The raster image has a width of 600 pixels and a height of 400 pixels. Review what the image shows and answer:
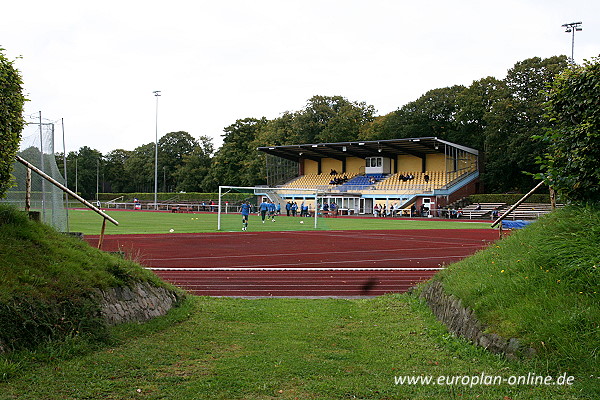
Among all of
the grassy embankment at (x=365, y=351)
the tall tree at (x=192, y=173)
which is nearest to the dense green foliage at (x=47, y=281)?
the grassy embankment at (x=365, y=351)

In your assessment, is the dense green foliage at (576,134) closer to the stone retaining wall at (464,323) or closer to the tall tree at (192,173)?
the stone retaining wall at (464,323)

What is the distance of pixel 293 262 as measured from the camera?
15117 millimetres

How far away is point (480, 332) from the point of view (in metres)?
5.37

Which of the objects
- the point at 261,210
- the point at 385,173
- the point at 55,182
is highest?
the point at 385,173

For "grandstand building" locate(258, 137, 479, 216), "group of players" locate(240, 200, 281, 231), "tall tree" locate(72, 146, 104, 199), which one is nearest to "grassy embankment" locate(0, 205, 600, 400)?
"group of players" locate(240, 200, 281, 231)

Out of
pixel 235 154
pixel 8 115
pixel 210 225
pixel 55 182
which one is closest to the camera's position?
pixel 8 115

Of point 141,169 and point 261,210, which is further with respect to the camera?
point 141,169

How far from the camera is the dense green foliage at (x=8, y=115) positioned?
655 cm

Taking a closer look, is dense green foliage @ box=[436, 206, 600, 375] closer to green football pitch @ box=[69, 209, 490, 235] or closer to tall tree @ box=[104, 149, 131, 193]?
green football pitch @ box=[69, 209, 490, 235]

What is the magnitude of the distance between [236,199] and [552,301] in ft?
217

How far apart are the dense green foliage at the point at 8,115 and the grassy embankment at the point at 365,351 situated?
857 millimetres

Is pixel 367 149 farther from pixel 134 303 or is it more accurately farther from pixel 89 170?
pixel 89 170

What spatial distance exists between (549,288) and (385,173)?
2363 inches

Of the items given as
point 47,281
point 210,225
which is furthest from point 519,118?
point 47,281
